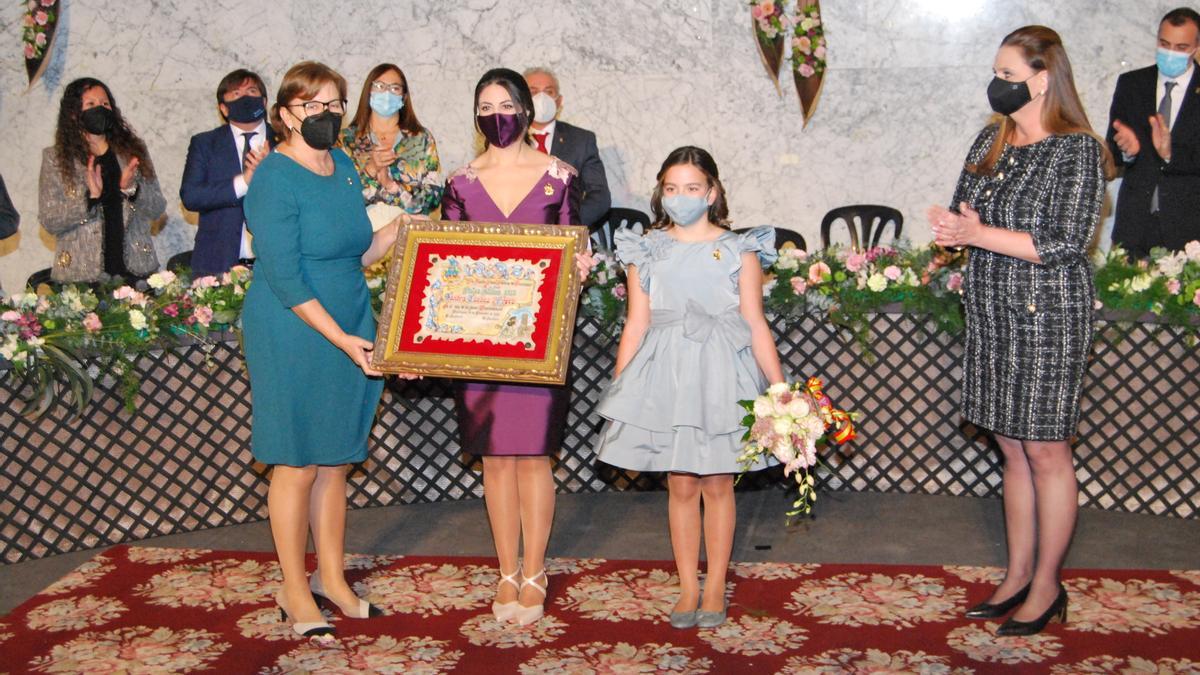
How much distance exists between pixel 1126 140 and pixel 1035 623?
2.97 meters

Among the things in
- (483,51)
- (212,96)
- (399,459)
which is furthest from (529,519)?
(212,96)

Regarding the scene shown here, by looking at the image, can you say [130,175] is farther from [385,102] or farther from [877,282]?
[877,282]

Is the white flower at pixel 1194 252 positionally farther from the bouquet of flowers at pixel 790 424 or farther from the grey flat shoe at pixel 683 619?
the grey flat shoe at pixel 683 619

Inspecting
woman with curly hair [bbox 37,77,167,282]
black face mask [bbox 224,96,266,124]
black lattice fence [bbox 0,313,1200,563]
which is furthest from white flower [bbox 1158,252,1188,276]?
woman with curly hair [bbox 37,77,167,282]

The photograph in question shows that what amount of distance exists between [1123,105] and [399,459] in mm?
4222

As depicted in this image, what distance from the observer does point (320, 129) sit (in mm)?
3844

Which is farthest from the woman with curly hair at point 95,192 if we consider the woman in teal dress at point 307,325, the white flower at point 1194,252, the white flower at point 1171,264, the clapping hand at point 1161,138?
the clapping hand at point 1161,138

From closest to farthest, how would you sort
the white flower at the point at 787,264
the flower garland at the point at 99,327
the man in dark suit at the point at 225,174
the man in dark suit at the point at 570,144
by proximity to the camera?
the flower garland at the point at 99,327 → the man in dark suit at the point at 570,144 → the white flower at the point at 787,264 → the man in dark suit at the point at 225,174

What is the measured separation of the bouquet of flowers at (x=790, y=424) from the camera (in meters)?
3.74

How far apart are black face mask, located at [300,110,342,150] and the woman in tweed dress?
1857 millimetres

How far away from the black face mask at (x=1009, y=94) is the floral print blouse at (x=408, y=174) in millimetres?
2395

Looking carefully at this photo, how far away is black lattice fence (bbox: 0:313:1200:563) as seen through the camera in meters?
5.07

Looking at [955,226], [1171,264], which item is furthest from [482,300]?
[1171,264]

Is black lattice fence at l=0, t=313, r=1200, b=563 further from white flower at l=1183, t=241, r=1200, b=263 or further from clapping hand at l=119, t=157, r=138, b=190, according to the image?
clapping hand at l=119, t=157, r=138, b=190
